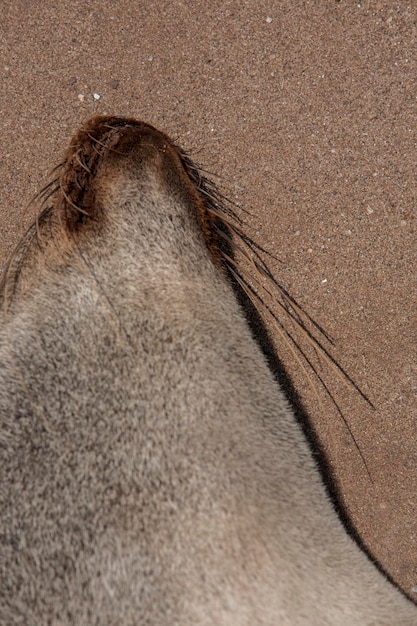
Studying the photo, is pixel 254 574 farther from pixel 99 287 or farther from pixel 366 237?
pixel 366 237

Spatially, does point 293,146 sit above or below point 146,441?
above

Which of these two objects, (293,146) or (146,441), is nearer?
(146,441)

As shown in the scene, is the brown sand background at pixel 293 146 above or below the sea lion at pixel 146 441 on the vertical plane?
above

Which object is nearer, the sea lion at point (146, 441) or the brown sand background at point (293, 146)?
the sea lion at point (146, 441)
